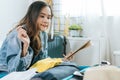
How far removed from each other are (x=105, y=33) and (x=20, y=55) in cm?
159

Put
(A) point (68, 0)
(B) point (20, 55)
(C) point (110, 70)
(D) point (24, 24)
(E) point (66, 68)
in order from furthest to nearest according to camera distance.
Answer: (A) point (68, 0) < (D) point (24, 24) < (B) point (20, 55) < (E) point (66, 68) < (C) point (110, 70)

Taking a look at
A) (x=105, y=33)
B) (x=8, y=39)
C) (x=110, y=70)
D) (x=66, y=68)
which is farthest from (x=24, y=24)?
(x=105, y=33)

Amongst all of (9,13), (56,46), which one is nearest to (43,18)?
(56,46)

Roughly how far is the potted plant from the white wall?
0.68 metres

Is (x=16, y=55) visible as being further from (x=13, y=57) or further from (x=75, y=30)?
(x=75, y=30)

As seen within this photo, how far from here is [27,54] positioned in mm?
1258

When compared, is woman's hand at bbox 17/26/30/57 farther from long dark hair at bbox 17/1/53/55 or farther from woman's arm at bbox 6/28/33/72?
long dark hair at bbox 17/1/53/55

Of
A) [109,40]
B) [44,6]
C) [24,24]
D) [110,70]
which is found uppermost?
[44,6]

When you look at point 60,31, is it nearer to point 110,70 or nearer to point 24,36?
point 24,36

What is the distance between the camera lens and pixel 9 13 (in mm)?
2865

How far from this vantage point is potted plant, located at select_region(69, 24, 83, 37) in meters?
2.72

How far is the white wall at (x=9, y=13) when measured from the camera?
2756 mm

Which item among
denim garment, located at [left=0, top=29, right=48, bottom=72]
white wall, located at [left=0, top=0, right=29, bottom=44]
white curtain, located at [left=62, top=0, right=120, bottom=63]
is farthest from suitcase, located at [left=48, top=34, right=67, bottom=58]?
denim garment, located at [left=0, top=29, right=48, bottom=72]

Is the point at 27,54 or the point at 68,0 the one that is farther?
the point at 68,0
